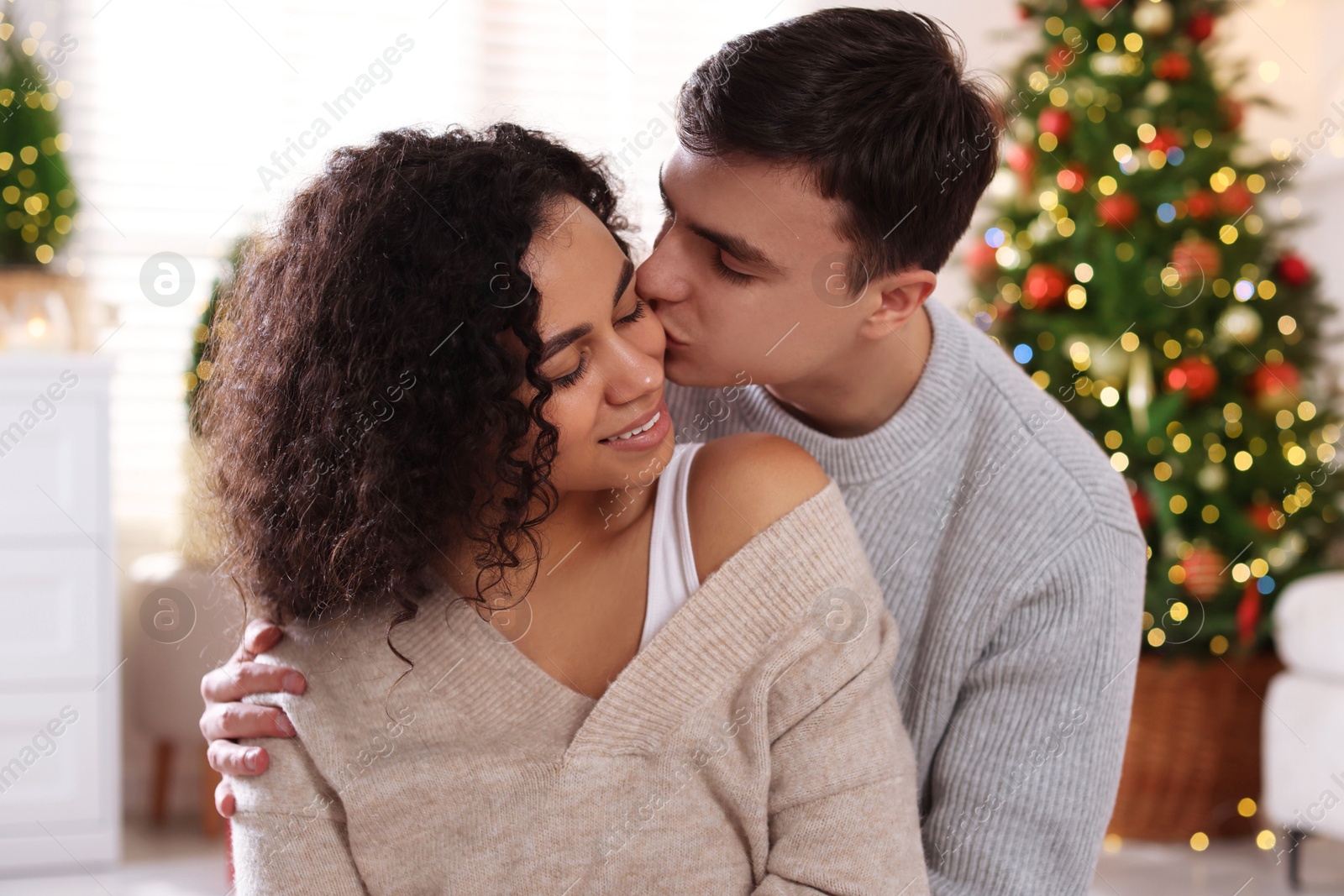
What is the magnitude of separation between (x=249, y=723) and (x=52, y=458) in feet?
5.88

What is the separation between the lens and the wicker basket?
2799 mm

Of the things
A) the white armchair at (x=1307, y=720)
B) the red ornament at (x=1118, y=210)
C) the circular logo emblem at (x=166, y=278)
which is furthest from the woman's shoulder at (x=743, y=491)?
the circular logo emblem at (x=166, y=278)

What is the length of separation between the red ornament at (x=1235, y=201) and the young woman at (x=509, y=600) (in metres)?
2.14

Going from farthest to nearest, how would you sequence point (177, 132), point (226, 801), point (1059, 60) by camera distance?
point (177, 132), point (1059, 60), point (226, 801)

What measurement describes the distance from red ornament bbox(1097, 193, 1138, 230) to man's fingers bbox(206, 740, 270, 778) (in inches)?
94.8

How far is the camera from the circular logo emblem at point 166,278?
2879mm

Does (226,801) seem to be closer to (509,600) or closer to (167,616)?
(509,600)

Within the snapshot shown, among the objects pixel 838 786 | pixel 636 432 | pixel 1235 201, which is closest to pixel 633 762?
pixel 838 786

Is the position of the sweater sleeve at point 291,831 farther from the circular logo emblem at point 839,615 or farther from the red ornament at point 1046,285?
the red ornament at point 1046,285

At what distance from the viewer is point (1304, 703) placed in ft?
8.03

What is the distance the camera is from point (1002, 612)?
52.0 inches

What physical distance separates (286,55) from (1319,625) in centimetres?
291

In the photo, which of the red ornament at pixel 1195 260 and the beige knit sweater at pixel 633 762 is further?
the red ornament at pixel 1195 260

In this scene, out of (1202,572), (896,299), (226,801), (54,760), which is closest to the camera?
(226,801)
